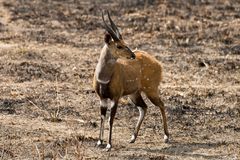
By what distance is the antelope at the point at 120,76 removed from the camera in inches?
452

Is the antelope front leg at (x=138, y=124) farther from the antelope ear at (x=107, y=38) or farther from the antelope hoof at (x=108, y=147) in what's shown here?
the antelope ear at (x=107, y=38)

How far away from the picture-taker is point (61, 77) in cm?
1619

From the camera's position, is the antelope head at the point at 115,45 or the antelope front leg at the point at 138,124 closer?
the antelope head at the point at 115,45

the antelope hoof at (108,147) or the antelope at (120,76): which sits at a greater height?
the antelope at (120,76)

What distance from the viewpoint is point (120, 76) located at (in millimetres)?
11688

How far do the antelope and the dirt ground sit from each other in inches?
21.4

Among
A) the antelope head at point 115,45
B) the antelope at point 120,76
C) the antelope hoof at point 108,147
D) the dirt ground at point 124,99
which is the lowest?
the dirt ground at point 124,99

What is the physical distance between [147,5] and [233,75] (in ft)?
31.7

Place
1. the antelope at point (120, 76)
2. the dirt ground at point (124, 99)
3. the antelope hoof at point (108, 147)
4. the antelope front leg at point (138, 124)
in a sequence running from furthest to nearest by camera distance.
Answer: the antelope front leg at point (138, 124)
the dirt ground at point (124, 99)
the antelope at point (120, 76)
the antelope hoof at point (108, 147)

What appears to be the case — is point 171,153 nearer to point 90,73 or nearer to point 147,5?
point 90,73

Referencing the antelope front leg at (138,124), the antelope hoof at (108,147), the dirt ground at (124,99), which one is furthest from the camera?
the antelope front leg at (138,124)

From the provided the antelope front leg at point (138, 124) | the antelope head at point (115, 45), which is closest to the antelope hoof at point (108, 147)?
the antelope front leg at point (138, 124)

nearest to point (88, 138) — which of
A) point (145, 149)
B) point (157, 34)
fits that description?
point (145, 149)

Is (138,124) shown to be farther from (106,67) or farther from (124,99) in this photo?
(124,99)
